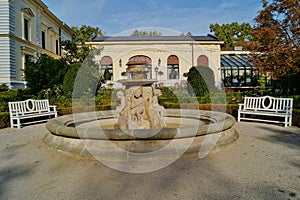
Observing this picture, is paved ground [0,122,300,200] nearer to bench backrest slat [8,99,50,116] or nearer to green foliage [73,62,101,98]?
bench backrest slat [8,99,50,116]

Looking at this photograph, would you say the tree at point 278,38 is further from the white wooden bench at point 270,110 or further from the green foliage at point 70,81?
the green foliage at point 70,81

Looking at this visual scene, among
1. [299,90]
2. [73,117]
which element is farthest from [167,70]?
[73,117]

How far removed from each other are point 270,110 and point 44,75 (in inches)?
543

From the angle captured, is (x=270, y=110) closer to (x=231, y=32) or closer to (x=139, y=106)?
(x=139, y=106)

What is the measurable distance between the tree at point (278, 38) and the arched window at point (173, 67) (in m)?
17.1

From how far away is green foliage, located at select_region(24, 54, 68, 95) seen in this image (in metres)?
16.0

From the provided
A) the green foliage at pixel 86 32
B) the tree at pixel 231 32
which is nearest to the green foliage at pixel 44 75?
the green foliage at pixel 86 32

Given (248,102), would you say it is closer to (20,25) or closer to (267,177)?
(267,177)

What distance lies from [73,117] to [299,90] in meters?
14.8

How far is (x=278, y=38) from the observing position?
49.1 feet

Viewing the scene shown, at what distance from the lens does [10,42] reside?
23.9 m

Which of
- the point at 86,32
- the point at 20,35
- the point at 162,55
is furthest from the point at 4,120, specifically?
the point at 86,32

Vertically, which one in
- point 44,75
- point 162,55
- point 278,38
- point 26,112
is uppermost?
point 162,55

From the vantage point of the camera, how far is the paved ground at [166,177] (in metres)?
3.33
